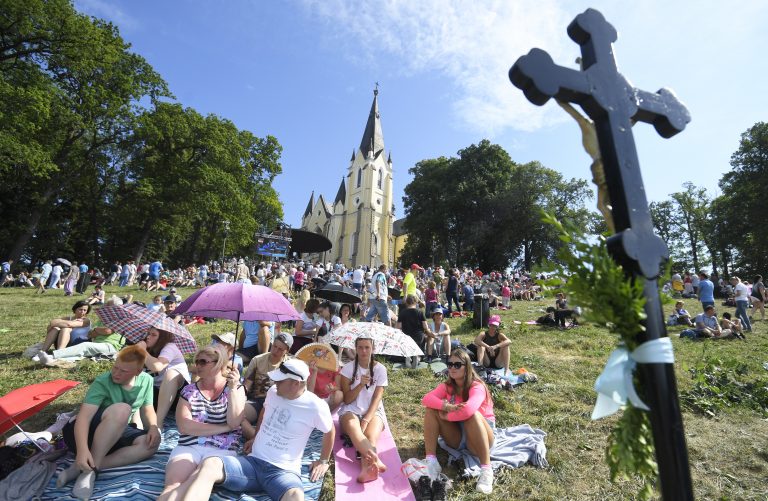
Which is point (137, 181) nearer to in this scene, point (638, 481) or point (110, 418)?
point (110, 418)

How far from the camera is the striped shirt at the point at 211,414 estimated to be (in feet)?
12.1

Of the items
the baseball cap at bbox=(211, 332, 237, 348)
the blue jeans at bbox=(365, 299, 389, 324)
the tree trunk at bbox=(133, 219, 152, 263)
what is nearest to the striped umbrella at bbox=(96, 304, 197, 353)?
the baseball cap at bbox=(211, 332, 237, 348)

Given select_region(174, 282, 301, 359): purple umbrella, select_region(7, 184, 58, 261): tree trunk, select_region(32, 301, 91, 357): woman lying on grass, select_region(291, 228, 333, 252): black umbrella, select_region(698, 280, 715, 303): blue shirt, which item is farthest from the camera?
select_region(291, 228, 333, 252): black umbrella

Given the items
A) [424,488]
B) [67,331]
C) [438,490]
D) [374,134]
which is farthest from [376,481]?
[374,134]

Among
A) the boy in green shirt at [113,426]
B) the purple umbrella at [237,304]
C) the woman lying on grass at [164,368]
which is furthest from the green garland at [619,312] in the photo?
the purple umbrella at [237,304]

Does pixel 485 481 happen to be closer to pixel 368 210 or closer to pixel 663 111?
pixel 663 111

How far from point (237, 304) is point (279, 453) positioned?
2565 mm

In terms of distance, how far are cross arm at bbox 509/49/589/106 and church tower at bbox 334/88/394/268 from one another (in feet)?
181

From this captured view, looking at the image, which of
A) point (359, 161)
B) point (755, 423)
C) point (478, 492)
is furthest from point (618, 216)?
point (359, 161)

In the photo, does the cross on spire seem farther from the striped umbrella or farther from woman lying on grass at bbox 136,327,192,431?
the striped umbrella

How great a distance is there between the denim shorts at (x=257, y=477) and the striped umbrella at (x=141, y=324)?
8.35ft

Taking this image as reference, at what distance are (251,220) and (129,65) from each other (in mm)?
12986

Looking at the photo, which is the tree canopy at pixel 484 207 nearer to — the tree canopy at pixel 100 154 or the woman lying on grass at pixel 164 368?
the tree canopy at pixel 100 154

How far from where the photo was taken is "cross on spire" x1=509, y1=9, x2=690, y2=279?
1735mm
